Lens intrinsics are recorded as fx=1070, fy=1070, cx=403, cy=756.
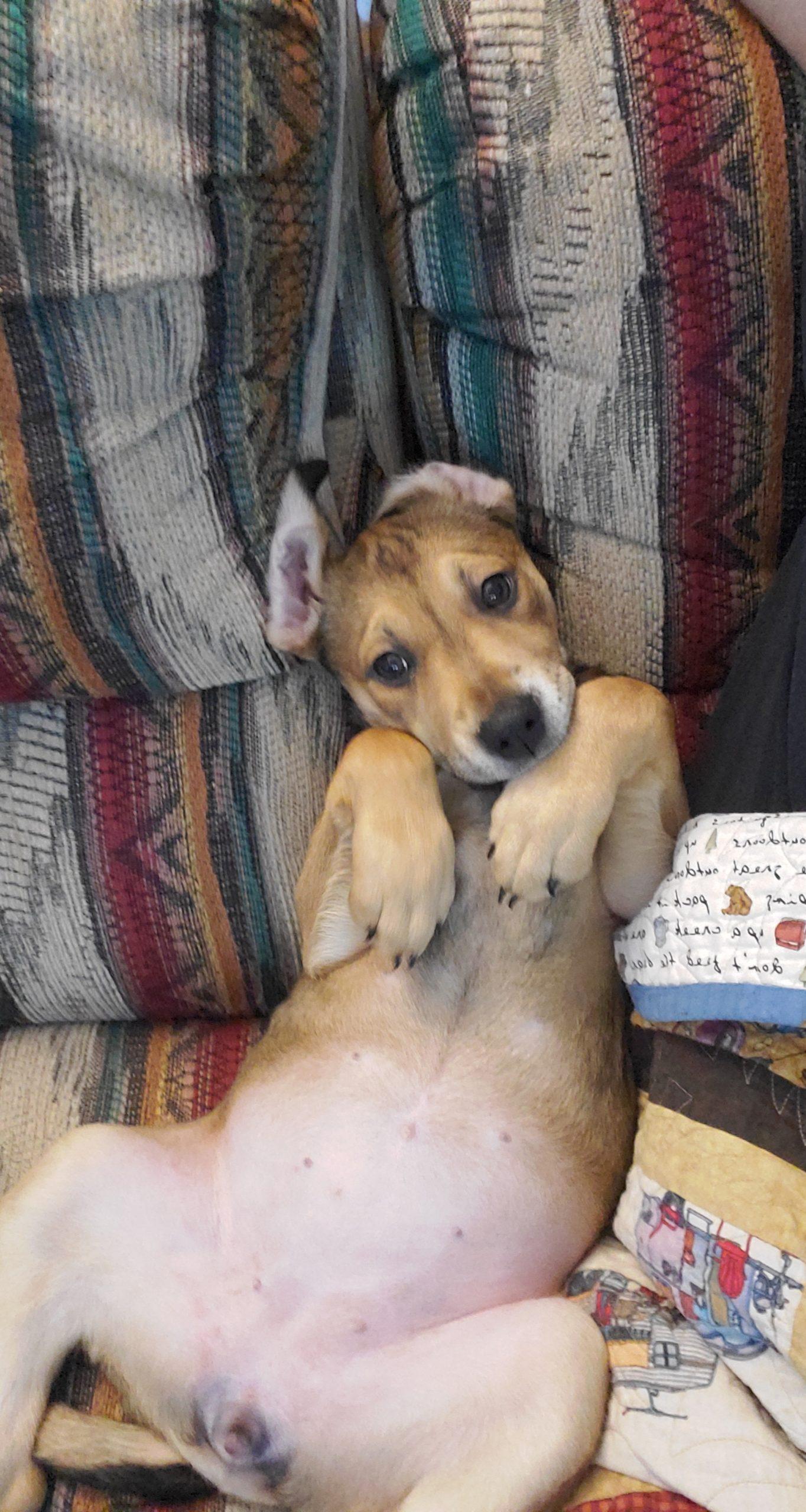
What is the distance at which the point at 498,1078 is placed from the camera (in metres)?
1.93

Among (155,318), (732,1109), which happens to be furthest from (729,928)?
(155,318)

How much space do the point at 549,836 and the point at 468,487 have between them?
0.76 metres

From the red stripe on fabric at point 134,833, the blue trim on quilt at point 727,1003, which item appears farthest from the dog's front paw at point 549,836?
the red stripe on fabric at point 134,833

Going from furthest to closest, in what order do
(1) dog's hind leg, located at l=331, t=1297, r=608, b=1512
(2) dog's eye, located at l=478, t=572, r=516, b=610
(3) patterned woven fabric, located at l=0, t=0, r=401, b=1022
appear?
(2) dog's eye, located at l=478, t=572, r=516, b=610, (1) dog's hind leg, located at l=331, t=1297, r=608, b=1512, (3) patterned woven fabric, located at l=0, t=0, r=401, b=1022

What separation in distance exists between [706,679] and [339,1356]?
1400 mm

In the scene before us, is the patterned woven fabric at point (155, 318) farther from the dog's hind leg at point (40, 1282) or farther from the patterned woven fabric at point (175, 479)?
the dog's hind leg at point (40, 1282)

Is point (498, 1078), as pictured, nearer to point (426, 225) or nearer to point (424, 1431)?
point (424, 1431)

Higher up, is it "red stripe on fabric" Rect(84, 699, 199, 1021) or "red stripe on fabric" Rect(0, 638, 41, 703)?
"red stripe on fabric" Rect(0, 638, 41, 703)

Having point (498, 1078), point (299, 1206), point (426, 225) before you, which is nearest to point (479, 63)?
point (426, 225)

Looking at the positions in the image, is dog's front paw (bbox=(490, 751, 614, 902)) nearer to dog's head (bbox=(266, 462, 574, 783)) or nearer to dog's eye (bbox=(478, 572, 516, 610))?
dog's head (bbox=(266, 462, 574, 783))

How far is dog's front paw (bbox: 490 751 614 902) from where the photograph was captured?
1745mm

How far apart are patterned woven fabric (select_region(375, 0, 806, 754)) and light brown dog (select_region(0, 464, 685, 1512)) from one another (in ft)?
0.63

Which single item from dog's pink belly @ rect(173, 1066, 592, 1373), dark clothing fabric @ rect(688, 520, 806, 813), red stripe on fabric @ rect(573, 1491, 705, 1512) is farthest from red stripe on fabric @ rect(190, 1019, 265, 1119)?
dark clothing fabric @ rect(688, 520, 806, 813)

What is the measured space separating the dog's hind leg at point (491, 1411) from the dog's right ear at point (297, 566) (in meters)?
1.29
